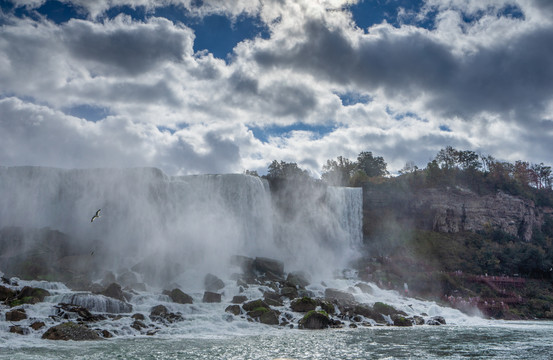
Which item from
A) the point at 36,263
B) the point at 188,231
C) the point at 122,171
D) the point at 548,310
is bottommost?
the point at 548,310

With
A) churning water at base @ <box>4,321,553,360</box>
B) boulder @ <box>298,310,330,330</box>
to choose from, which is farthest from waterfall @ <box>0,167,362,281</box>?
churning water at base @ <box>4,321,553,360</box>

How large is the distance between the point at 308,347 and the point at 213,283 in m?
13.9

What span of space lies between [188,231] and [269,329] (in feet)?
56.1

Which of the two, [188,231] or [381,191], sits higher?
[381,191]

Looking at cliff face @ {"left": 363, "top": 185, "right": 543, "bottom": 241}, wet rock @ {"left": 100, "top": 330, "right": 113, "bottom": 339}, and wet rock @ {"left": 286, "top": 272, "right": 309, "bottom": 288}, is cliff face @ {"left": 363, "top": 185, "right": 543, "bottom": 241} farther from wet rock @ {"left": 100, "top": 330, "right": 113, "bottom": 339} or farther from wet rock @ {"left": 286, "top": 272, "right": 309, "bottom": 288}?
wet rock @ {"left": 100, "top": 330, "right": 113, "bottom": 339}

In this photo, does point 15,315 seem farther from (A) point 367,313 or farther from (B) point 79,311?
(A) point 367,313

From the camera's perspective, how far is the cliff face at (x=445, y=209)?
1876 inches

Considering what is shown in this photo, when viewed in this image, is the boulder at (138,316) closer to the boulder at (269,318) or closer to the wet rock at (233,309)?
the wet rock at (233,309)

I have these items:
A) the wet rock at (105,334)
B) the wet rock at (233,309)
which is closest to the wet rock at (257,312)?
the wet rock at (233,309)

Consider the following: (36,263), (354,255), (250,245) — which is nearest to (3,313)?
(36,263)

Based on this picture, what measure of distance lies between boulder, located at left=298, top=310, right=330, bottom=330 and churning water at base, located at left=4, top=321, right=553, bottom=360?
166 centimetres

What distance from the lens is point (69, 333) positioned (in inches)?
648

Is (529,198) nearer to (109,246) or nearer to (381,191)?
(381,191)

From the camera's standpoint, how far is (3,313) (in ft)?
58.2
